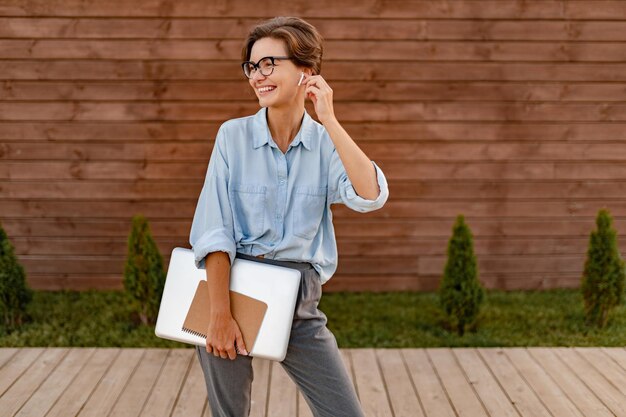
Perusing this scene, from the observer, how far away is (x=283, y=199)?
6.73ft

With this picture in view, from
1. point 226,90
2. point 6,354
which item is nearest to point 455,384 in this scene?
point 6,354

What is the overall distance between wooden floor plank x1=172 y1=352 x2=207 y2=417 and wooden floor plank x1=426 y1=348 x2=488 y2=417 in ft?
3.79

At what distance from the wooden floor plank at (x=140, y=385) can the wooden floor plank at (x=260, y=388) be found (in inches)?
19.6

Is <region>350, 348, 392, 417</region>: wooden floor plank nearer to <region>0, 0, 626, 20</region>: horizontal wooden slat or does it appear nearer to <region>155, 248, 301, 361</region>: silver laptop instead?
<region>155, 248, 301, 361</region>: silver laptop

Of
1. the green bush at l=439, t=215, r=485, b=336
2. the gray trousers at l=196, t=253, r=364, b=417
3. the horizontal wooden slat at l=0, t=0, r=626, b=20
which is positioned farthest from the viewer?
the horizontal wooden slat at l=0, t=0, r=626, b=20

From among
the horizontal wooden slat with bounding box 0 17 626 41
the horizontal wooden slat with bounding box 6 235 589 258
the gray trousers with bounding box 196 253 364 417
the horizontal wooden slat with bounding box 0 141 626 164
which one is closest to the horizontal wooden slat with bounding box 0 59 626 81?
the horizontal wooden slat with bounding box 0 17 626 41

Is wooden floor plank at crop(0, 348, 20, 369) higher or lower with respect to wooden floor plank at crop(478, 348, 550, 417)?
lower

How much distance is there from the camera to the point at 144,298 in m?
4.77

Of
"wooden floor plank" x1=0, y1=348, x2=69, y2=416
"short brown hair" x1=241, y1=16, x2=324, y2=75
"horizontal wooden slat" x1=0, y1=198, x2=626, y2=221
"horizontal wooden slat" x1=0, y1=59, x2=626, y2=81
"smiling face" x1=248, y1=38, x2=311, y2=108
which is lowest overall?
"wooden floor plank" x1=0, y1=348, x2=69, y2=416

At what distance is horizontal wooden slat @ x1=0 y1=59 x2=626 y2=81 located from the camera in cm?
529

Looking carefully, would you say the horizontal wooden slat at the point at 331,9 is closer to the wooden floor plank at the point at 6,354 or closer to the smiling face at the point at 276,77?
the wooden floor plank at the point at 6,354

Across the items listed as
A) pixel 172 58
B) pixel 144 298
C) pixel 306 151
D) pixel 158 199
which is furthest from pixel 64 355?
pixel 306 151

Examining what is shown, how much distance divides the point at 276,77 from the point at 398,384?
2.18 meters

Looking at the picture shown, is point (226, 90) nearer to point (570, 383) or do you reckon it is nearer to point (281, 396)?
point (281, 396)
